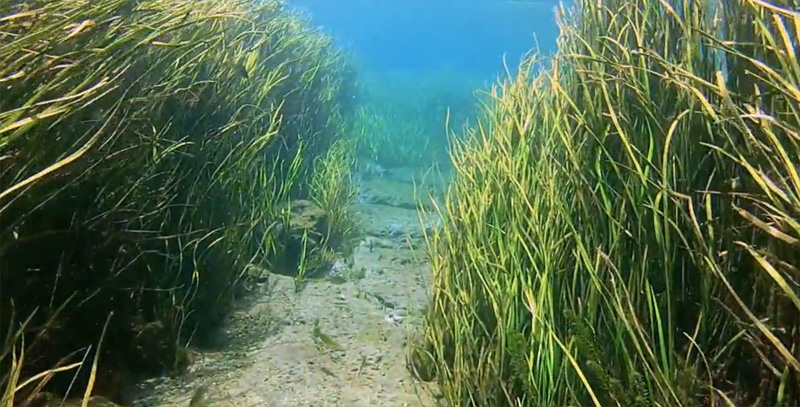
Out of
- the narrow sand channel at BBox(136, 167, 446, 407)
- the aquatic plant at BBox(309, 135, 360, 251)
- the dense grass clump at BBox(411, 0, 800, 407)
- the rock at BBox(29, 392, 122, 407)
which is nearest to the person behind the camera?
the dense grass clump at BBox(411, 0, 800, 407)

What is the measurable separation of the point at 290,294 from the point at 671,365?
2.47 metres

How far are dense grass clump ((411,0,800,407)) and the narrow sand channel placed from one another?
0.86ft

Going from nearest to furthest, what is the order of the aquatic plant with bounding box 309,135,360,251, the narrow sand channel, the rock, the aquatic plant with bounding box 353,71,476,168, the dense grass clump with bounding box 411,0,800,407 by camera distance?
1. the dense grass clump with bounding box 411,0,800,407
2. the rock
3. the narrow sand channel
4. the aquatic plant with bounding box 309,135,360,251
5. the aquatic plant with bounding box 353,71,476,168

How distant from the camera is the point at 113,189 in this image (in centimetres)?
237

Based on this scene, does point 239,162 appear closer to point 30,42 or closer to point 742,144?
point 30,42

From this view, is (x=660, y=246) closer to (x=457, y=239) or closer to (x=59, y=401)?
(x=457, y=239)

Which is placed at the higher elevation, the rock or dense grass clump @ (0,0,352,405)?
dense grass clump @ (0,0,352,405)

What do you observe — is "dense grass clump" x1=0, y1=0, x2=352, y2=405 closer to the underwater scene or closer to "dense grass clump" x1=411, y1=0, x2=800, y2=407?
the underwater scene

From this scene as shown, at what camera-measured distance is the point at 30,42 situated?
5.46 feet

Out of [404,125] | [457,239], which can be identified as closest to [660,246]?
[457,239]

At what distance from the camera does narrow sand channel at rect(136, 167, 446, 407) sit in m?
2.38

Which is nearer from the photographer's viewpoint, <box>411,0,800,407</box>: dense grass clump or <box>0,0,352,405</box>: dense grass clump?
<box>411,0,800,407</box>: dense grass clump

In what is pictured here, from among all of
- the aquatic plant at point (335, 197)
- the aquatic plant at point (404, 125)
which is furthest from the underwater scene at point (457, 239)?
the aquatic plant at point (404, 125)

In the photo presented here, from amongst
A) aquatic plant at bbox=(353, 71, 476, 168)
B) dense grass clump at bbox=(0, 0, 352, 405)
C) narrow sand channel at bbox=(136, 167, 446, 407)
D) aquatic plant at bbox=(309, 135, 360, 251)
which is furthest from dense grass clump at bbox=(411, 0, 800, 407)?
aquatic plant at bbox=(353, 71, 476, 168)
